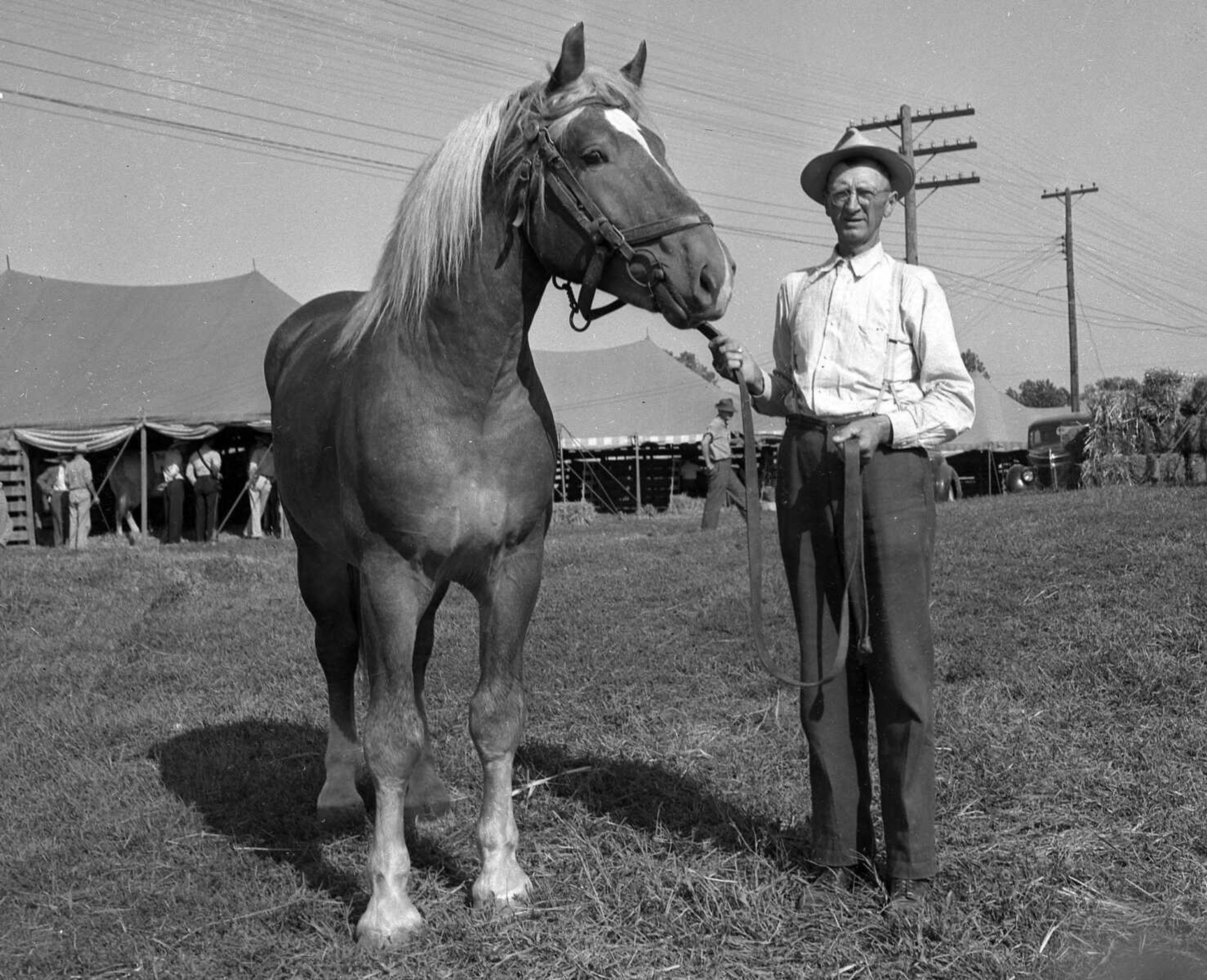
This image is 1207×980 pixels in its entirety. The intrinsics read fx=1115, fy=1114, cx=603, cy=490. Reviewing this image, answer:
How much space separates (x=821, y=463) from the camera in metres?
3.52

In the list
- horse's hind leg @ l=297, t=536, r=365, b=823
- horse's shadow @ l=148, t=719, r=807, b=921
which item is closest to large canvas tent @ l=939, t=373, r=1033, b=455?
horse's shadow @ l=148, t=719, r=807, b=921

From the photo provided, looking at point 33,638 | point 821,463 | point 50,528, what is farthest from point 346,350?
point 50,528

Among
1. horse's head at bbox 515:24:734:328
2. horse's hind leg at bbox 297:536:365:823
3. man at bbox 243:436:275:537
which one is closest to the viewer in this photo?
horse's head at bbox 515:24:734:328

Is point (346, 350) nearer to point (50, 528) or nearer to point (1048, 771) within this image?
point (1048, 771)

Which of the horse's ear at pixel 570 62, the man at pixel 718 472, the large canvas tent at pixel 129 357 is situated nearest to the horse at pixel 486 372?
the horse's ear at pixel 570 62

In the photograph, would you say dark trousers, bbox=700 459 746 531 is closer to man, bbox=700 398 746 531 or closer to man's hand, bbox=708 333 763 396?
man, bbox=700 398 746 531

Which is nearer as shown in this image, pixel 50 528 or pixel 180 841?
pixel 180 841

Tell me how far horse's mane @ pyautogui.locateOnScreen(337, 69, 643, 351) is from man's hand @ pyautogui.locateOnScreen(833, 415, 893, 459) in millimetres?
1150

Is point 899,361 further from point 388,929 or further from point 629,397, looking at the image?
point 629,397

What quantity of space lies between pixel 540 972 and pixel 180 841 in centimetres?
196

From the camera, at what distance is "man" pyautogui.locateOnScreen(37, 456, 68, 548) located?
1875 centimetres

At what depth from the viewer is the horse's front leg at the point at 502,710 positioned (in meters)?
3.73

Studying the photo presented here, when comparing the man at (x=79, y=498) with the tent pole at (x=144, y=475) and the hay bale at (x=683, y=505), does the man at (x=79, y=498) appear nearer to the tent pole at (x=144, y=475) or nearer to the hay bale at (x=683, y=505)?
the tent pole at (x=144, y=475)

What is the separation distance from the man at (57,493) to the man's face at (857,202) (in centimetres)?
1775
